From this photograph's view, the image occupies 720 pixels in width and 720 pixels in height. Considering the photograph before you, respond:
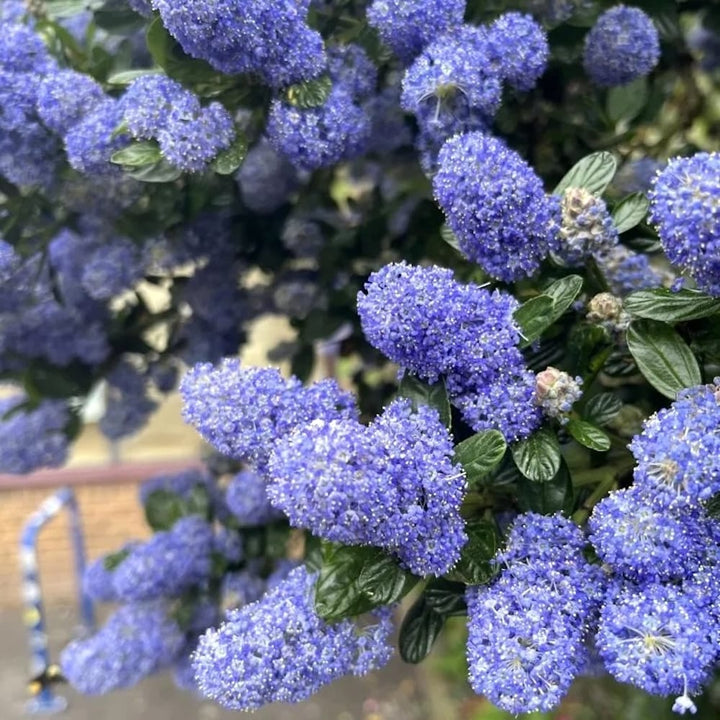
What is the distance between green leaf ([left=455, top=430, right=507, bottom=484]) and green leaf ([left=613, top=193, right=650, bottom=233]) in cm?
26

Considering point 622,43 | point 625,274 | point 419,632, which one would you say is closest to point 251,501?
point 419,632

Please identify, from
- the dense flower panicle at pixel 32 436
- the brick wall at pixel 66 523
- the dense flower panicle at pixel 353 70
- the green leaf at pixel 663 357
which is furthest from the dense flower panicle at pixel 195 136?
the brick wall at pixel 66 523

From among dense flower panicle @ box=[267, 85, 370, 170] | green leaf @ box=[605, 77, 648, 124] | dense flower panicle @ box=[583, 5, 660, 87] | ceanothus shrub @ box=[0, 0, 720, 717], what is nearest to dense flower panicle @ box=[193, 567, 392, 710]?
ceanothus shrub @ box=[0, 0, 720, 717]

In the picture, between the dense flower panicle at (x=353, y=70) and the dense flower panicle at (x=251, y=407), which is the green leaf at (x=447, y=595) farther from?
the dense flower panicle at (x=353, y=70)

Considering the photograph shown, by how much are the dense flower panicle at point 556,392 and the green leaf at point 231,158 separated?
0.37m

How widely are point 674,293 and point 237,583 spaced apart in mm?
753

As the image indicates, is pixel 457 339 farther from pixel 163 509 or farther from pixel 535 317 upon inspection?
pixel 163 509

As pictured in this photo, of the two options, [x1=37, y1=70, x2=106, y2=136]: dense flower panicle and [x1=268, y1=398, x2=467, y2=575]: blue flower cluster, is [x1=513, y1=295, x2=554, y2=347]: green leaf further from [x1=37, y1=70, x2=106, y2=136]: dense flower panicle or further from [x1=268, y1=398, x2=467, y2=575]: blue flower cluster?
[x1=37, y1=70, x2=106, y2=136]: dense flower panicle

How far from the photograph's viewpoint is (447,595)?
788mm

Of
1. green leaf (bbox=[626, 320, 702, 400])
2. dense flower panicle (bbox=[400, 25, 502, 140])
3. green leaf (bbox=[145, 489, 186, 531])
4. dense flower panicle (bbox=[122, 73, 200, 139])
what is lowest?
green leaf (bbox=[145, 489, 186, 531])

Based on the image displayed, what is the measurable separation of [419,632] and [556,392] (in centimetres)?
31

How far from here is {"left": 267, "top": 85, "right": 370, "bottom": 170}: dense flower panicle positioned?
81cm

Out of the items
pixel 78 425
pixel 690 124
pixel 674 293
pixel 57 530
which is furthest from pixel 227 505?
pixel 57 530

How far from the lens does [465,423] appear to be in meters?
0.76
